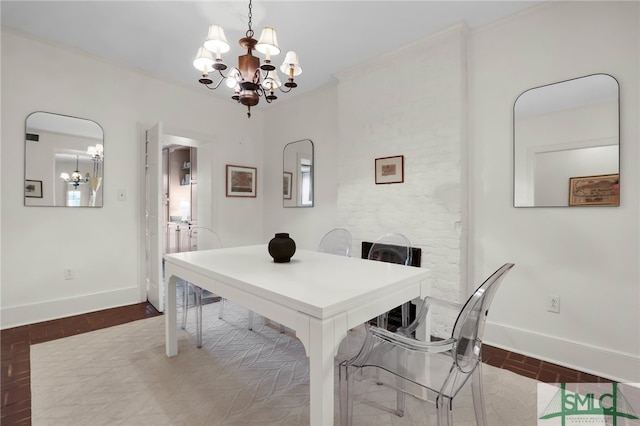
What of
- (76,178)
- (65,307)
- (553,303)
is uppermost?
(76,178)

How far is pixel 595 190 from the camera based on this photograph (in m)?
2.06

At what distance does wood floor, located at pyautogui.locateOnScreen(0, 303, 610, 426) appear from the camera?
1.69 metres

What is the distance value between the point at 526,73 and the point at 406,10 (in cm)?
104

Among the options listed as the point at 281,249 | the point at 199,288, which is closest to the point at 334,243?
the point at 281,249

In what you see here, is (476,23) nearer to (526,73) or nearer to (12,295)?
(526,73)

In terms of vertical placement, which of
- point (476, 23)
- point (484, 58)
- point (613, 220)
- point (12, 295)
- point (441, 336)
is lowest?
point (441, 336)

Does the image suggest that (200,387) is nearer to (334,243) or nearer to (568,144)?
(334,243)

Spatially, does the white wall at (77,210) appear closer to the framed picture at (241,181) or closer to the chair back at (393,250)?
the framed picture at (241,181)

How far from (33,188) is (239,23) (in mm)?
2420

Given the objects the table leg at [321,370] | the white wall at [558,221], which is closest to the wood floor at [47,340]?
the white wall at [558,221]

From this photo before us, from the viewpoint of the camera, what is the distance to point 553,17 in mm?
2217

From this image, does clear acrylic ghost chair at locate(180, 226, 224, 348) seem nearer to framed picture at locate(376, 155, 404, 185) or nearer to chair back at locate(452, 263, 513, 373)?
chair back at locate(452, 263, 513, 373)

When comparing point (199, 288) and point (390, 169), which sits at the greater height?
point (390, 169)

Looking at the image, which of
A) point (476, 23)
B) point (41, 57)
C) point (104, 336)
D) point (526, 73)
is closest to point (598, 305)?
point (526, 73)
